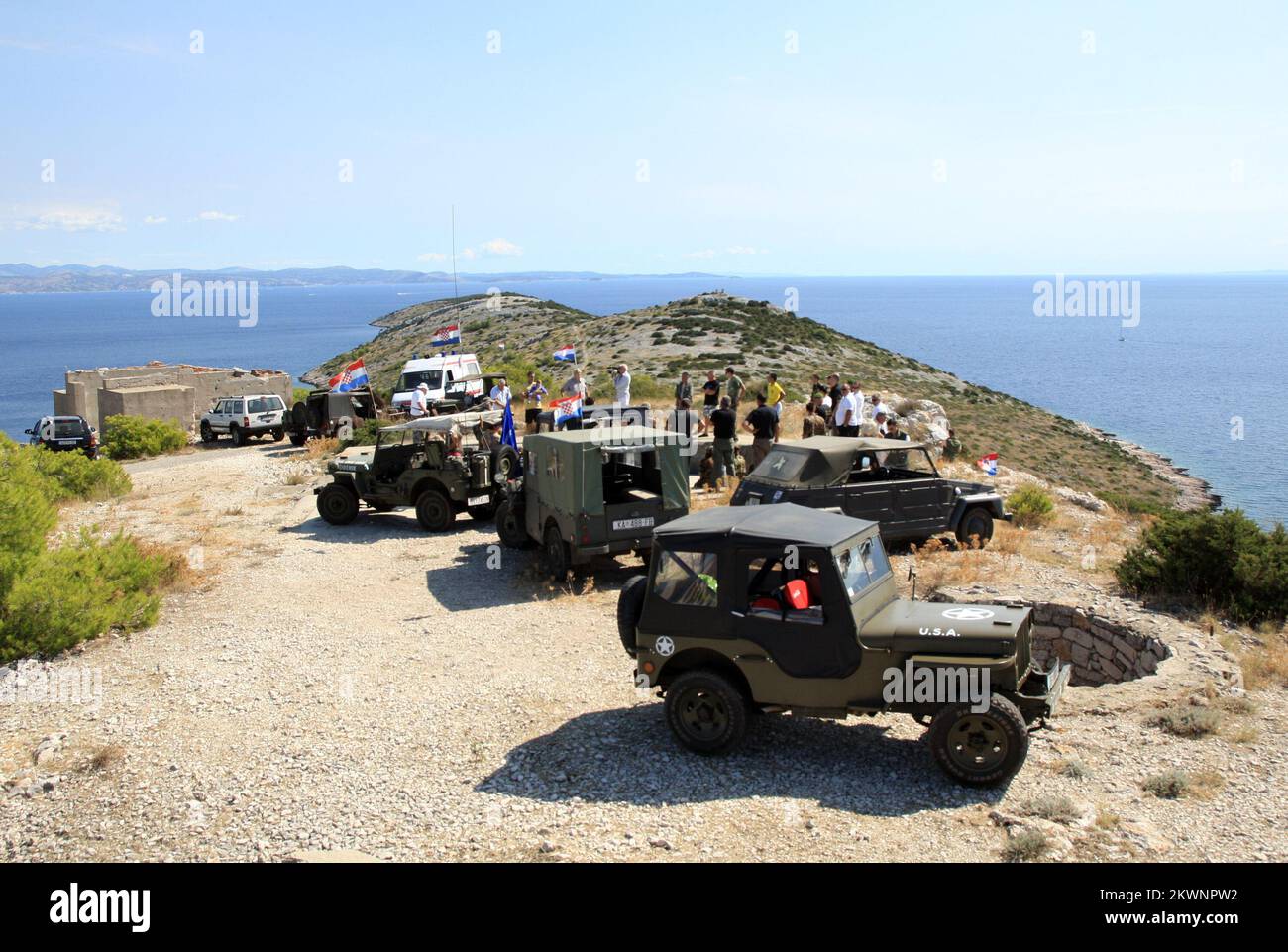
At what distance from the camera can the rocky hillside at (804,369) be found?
39.0 meters

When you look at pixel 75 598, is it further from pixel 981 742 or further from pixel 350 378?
pixel 350 378

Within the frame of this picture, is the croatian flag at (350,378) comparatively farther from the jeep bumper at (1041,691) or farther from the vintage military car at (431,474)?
the jeep bumper at (1041,691)

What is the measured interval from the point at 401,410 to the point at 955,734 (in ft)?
79.4

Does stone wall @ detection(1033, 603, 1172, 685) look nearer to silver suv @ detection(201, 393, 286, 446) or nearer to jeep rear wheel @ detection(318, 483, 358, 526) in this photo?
jeep rear wheel @ detection(318, 483, 358, 526)

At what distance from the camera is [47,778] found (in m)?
8.68

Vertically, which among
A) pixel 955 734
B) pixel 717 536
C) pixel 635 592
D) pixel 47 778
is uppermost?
pixel 717 536

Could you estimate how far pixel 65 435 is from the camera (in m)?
29.0

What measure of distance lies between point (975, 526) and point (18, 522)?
1317 centimetres

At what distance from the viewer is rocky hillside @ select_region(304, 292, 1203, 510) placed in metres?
39.0

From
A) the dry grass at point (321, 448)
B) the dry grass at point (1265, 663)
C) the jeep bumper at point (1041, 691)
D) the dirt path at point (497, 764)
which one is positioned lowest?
the dirt path at point (497, 764)

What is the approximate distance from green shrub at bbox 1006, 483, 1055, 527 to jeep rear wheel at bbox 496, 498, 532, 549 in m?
8.52

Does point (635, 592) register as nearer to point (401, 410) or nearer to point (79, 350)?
point (401, 410)

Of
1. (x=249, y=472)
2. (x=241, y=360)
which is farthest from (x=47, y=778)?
(x=241, y=360)

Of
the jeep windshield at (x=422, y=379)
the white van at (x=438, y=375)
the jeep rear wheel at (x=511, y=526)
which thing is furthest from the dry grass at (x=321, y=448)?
the jeep rear wheel at (x=511, y=526)
